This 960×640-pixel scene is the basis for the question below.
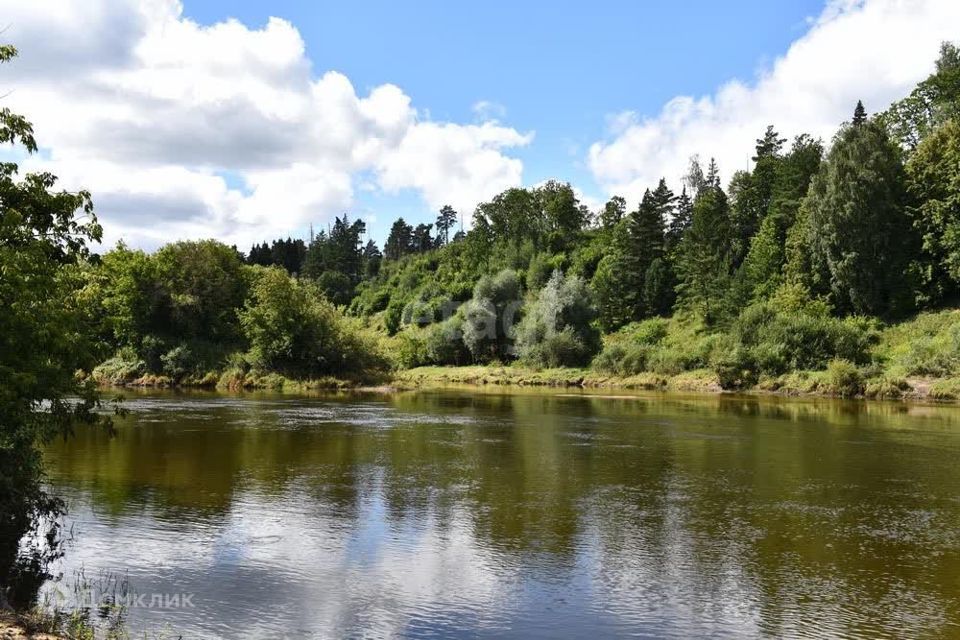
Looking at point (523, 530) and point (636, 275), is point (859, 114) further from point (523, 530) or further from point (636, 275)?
point (523, 530)

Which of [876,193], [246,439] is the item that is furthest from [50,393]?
[876,193]

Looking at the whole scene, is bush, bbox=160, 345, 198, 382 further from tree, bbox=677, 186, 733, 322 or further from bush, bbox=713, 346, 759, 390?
tree, bbox=677, 186, 733, 322

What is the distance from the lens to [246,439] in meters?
29.4

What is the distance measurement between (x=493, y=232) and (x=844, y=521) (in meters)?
123

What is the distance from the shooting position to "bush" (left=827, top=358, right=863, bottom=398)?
185 ft

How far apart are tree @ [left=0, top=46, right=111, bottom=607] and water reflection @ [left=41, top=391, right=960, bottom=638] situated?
1154 mm

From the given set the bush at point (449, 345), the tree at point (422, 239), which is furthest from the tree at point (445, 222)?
the bush at point (449, 345)

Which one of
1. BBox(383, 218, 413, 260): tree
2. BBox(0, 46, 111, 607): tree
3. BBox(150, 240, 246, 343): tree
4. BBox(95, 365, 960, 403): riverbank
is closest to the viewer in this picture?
BBox(0, 46, 111, 607): tree

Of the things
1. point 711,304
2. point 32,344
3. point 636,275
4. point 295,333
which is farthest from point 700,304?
point 32,344

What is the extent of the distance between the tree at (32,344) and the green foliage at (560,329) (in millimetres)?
64825

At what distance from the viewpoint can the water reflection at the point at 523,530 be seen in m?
11.0

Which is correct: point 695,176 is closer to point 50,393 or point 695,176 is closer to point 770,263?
point 770,263

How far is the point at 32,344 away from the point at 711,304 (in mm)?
76884

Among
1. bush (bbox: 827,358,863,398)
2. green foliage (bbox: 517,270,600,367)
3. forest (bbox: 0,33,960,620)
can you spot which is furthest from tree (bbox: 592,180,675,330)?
bush (bbox: 827,358,863,398)
